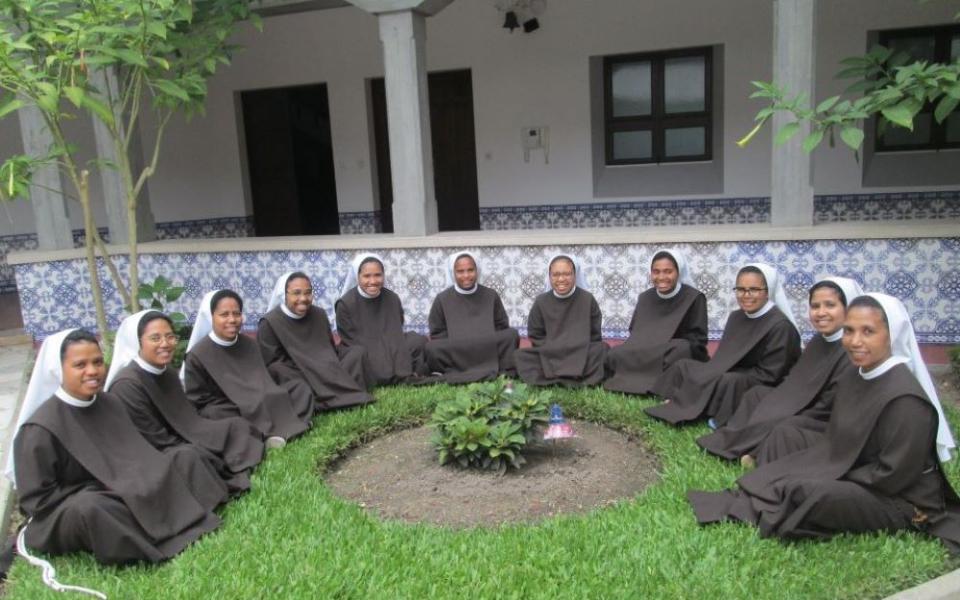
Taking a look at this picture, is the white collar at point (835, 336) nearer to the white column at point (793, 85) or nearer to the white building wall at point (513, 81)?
the white column at point (793, 85)

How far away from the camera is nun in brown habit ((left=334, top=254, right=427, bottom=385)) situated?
5.98 meters

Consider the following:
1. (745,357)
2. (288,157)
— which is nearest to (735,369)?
(745,357)

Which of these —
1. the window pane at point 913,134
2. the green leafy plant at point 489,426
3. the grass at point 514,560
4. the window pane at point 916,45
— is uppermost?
the window pane at point 916,45

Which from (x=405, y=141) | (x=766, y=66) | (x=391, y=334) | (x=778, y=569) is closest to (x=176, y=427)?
(x=391, y=334)

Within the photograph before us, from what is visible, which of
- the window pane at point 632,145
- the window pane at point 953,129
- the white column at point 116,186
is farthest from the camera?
the window pane at point 632,145

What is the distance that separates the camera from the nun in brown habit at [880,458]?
310cm

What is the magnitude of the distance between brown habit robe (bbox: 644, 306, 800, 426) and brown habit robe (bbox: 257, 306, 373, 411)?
208 centimetres

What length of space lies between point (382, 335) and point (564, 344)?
142 cm

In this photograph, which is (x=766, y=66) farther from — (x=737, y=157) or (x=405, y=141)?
(x=405, y=141)

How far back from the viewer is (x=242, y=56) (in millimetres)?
10039

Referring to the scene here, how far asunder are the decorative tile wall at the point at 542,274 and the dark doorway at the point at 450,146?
2.44m

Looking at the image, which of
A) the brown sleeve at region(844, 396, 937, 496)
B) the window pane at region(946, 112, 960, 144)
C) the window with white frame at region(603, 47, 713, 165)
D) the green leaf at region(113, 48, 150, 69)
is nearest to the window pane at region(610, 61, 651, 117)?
the window with white frame at region(603, 47, 713, 165)

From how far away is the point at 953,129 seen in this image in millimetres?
8055

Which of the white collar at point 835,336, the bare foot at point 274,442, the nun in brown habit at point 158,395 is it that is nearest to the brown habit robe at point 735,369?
the white collar at point 835,336
